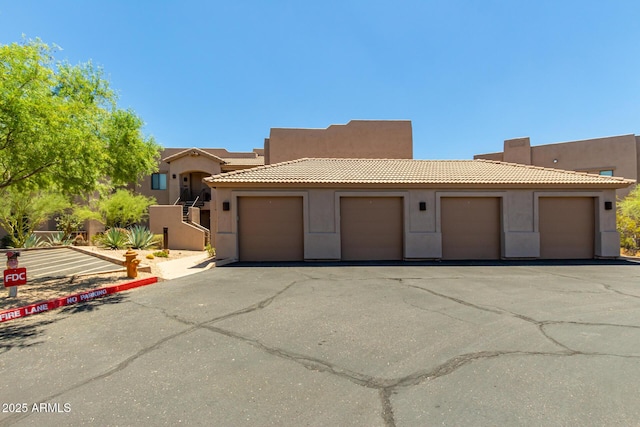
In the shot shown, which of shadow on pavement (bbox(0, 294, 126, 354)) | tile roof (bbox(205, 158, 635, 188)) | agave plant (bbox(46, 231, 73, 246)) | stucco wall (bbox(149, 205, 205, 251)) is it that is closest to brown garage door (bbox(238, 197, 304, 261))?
tile roof (bbox(205, 158, 635, 188))

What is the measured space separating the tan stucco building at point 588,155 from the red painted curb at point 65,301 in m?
30.8

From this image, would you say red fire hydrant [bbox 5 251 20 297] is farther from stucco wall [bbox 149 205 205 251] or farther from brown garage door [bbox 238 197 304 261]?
stucco wall [bbox 149 205 205 251]

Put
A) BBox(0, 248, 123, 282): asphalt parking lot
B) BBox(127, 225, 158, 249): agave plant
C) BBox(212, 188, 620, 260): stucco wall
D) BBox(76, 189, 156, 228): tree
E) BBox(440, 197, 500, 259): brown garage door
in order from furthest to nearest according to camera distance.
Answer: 1. BBox(76, 189, 156, 228): tree
2. BBox(127, 225, 158, 249): agave plant
3. BBox(440, 197, 500, 259): brown garage door
4. BBox(212, 188, 620, 260): stucco wall
5. BBox(0, 248, 123, 282): asphalt parking lot

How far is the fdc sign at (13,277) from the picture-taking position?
6559 mm

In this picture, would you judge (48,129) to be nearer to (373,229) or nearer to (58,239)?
(373,229)

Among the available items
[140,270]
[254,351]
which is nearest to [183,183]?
[140,270]

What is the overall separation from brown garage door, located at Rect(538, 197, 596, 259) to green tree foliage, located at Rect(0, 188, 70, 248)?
25916 mm

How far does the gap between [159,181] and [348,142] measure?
61.2 ft

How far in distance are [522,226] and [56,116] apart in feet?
50.4

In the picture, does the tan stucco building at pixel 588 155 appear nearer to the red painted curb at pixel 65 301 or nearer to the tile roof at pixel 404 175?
the tile roof at pixel 404 175

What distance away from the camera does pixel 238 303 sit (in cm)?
649

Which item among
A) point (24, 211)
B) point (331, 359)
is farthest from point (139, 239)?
point (331, 359)

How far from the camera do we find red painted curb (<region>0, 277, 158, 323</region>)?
5.67 m

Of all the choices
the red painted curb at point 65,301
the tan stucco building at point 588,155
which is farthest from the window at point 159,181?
the tan stucco building at point 588,155
